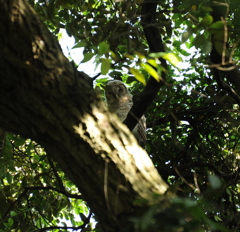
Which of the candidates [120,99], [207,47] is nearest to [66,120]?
[207,47]

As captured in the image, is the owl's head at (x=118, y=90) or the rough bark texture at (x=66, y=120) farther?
the owl's head at (x=118, y=90)

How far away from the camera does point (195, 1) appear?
2.93m

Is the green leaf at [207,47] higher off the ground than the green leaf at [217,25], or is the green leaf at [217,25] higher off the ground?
the green leaf at [217,25]

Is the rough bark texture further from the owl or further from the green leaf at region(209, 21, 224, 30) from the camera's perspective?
the owl

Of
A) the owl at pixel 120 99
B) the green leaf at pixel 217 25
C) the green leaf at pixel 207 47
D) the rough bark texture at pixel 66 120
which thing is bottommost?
the rough bark texture at pixel 66 120

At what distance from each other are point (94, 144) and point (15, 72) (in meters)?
0.51

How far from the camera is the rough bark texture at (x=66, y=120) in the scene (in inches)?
61.2

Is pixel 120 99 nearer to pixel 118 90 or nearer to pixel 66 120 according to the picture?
pixel 118 90

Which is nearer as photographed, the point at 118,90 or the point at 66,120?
the point at 66,120

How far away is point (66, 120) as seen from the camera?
63.5 inches

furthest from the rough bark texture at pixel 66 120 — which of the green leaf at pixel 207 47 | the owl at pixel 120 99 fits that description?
the owl at pixel 120 99

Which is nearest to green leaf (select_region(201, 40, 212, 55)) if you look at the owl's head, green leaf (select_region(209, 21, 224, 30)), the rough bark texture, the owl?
green leaf (select_region(209, 21, 224, 30))

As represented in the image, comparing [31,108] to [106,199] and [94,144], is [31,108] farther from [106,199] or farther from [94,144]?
[106,199]

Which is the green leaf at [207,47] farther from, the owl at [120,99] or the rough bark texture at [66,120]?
the owl at [120,99]
